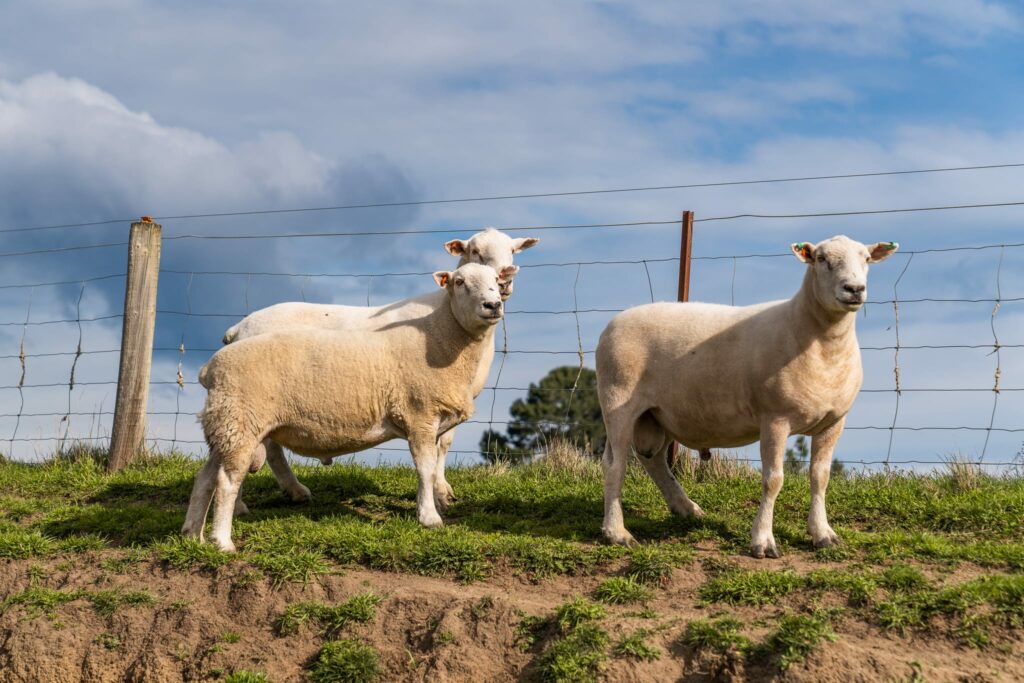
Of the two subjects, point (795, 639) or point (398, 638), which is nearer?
point (795, 639)

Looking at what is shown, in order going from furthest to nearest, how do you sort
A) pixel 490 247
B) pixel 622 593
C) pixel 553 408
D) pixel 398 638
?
1. pixel 553 408
2. pixel 490 247
3. pixel 622 593
4. pixel 398 638

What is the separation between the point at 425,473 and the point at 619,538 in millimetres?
1839

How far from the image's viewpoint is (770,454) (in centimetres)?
886

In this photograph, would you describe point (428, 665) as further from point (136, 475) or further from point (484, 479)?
point (136, 475)

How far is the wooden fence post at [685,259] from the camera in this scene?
40.3ft

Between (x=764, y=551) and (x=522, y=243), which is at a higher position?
(x=522, y=243)

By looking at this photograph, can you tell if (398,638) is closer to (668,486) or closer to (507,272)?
(668,486)

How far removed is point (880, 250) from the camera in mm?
8875

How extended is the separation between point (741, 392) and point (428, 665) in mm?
3426

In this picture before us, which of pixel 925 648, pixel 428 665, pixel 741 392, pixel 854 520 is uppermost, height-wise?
pixel 741 392

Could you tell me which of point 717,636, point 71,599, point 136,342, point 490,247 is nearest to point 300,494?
point 71,599

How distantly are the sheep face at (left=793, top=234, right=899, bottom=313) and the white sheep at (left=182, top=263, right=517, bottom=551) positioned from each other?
268cm

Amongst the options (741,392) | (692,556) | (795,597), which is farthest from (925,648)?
(741,392)

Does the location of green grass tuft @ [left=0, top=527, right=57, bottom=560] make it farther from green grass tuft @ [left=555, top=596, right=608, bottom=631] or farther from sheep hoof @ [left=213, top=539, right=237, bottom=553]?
green grass tuft @ [left=555, top=596, right=608, bottom=631]
